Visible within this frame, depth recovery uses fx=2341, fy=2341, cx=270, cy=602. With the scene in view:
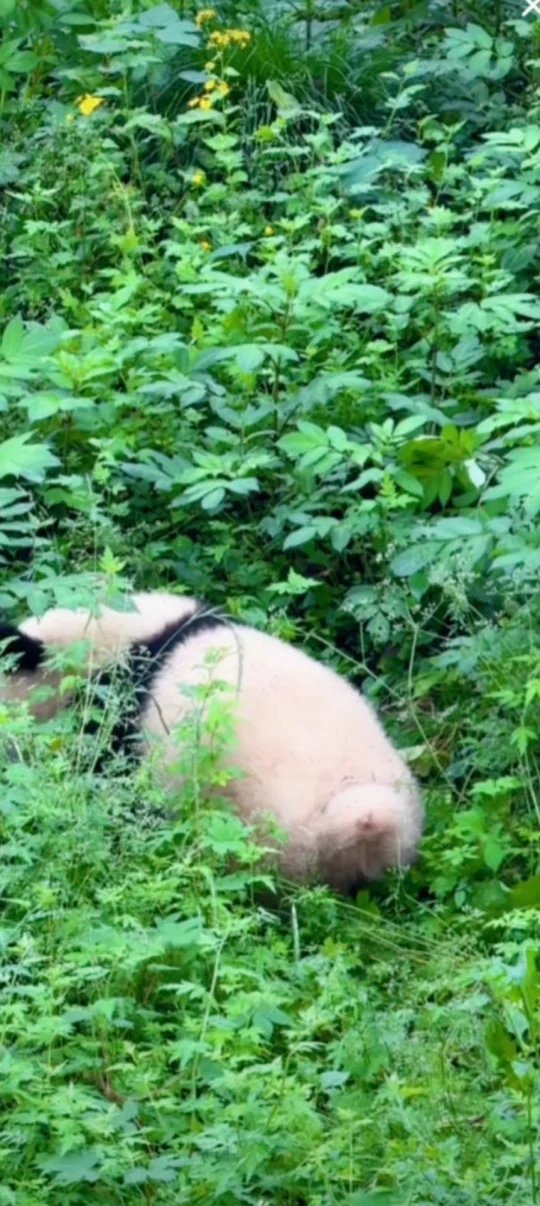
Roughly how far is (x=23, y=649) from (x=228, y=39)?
313 cm

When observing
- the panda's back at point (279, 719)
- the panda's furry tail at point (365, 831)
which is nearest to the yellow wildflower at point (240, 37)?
the panda's back at point (279, 719)

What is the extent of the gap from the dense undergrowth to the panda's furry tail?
0.24ft

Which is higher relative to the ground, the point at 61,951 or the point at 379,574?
the point at 61,951

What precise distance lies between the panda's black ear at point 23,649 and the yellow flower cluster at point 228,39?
3.06m

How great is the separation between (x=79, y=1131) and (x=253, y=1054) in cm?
38

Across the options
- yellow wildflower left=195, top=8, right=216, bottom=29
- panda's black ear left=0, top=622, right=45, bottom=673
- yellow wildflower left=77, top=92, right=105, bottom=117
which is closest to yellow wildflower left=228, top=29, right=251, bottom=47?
yellow wildflower left=195, top=8, right=216, bottom=29

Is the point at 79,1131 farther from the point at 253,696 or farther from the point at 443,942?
the point at 253,696

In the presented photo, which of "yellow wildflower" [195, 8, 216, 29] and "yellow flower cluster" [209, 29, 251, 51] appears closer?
"yellow flower cluster" [209, 29, 251, 51]

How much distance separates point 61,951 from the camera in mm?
4066

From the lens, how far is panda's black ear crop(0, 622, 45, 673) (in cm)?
496

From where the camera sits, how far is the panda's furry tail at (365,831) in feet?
14.9

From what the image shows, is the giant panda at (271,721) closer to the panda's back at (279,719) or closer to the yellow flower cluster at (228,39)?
the panda's back at (279,719)

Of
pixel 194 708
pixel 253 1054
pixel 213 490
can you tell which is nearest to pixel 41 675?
pixel 194 708

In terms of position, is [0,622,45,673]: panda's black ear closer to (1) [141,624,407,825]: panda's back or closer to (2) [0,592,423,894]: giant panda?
(2) [0,592,423,894]: giant panda
